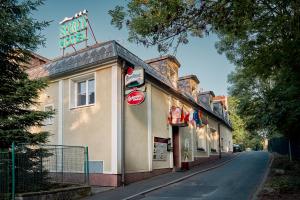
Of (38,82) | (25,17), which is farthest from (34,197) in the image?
(25,17)

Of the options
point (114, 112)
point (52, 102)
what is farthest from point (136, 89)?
point (52, 102)

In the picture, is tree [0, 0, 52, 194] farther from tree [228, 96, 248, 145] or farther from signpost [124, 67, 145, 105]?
tree [228, 96, 248, 145]

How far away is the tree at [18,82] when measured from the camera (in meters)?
11.2

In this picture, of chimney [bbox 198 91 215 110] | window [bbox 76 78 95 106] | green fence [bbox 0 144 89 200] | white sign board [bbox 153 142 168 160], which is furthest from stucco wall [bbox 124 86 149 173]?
chimney [bbox 198 91 215 110]

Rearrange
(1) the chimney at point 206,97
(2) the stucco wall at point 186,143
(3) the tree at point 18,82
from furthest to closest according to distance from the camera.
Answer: (1) the chimney at point 206,97
(2) the stucco wall at point 186,143
(3) the tree at point 18,82

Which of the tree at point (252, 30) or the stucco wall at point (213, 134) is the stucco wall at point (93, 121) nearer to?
the tree at point (252, 30)

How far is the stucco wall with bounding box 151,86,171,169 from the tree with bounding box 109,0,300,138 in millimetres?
4459

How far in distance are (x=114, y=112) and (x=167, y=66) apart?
637cm

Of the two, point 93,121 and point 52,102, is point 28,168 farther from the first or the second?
point 52,102

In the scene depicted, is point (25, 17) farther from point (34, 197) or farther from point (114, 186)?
point (114, 186)

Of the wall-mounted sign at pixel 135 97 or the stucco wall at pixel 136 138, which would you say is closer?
the wall-mounted sign at pixel 135 97

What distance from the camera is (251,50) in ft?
48.1

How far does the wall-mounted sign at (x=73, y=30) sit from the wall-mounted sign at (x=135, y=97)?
5.53 m

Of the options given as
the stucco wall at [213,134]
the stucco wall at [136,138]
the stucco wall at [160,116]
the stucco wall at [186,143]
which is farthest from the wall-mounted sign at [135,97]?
the stucco wall at [213,134]
